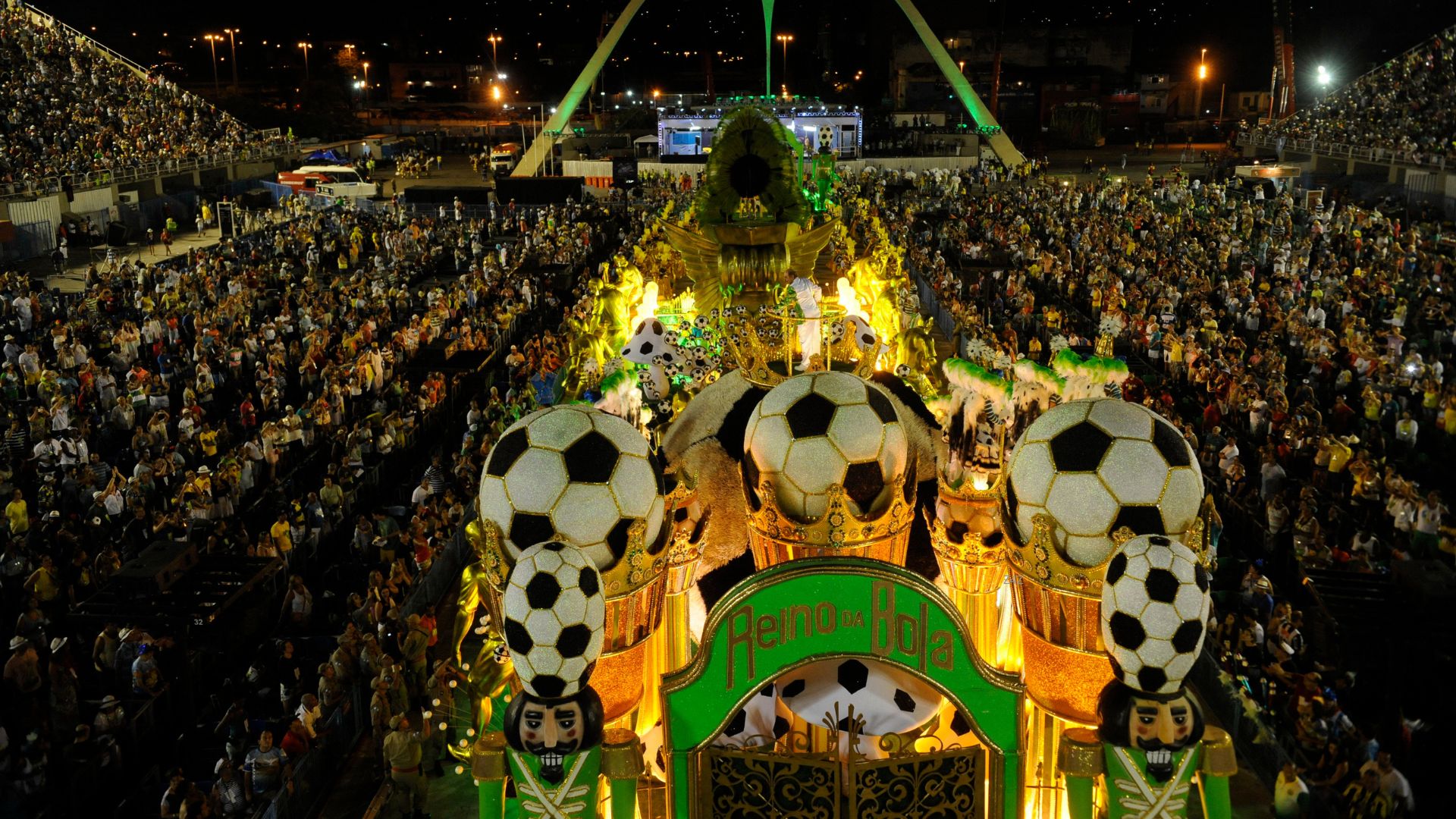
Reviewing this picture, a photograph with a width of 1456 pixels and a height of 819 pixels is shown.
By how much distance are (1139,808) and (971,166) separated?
5761 cm

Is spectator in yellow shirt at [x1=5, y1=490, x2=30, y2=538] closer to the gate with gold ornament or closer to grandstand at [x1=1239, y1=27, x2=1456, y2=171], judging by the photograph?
the gate with gold ornament

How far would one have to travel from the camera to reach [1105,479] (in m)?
5.66

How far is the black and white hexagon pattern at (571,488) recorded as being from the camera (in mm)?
5730

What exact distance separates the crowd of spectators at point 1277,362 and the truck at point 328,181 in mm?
25750

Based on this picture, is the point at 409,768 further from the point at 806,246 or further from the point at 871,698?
the point at 806,246

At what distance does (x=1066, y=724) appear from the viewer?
5934mm

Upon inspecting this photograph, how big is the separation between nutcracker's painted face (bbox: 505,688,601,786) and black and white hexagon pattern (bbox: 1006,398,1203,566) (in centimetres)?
227

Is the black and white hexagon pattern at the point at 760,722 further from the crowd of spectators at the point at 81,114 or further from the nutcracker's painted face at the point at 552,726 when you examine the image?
the crowd of spectators at the point at 81,114

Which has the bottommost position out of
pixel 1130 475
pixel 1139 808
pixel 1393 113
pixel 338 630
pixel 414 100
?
pixel 338 630

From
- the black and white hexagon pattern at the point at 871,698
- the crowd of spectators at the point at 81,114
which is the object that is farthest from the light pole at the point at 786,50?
the black and white hexagon pattern at the point at 871,698

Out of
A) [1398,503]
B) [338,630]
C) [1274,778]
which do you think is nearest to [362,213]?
[338,630]

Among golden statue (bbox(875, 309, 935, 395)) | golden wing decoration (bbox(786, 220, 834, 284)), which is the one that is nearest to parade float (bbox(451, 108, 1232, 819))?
golden statue (bbox(875, 309, 935, 395))

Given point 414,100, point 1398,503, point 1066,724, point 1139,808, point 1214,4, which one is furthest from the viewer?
point 414,100

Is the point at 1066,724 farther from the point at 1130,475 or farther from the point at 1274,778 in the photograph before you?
the point at 1274,778
